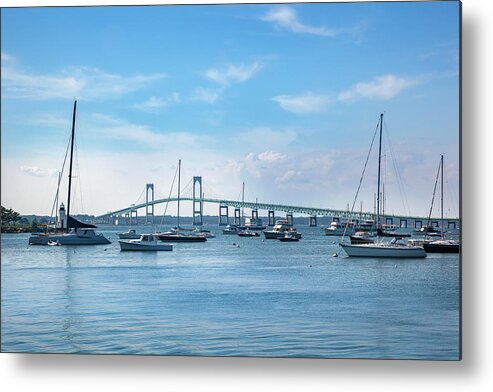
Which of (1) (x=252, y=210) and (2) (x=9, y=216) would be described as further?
(1) (x=252, y=210)

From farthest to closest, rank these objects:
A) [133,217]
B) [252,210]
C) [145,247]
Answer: [145,247] → [133,217] → [252,210]

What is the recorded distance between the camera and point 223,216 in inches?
242

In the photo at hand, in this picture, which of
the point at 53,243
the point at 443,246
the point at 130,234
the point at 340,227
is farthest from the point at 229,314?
the point at 130,234

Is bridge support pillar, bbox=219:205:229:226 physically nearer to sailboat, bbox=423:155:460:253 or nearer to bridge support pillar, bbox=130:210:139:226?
bridge support pillar, bbox=130:210:139:226

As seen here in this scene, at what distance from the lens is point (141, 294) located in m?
5.43

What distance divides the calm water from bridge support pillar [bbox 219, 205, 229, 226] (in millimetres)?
486

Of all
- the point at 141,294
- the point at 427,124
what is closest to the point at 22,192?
the point at 141,294

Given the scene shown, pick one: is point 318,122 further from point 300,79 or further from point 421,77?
point 421,77

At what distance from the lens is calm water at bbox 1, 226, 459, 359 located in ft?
14.9

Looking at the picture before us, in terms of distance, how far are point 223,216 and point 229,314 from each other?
4.08 ft

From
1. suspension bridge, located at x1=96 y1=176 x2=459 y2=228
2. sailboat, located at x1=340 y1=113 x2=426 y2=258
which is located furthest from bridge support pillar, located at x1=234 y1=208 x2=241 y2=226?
sailboat, located at x1=340 y1=113 x2=426 y2=258

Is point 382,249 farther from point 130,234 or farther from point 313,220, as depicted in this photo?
point 313,220

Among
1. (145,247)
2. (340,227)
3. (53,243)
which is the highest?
(340,227)

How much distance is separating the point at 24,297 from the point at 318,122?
7.33 feet
